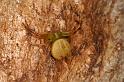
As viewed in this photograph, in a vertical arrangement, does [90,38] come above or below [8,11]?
below

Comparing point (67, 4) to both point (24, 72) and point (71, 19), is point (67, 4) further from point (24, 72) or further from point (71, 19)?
point (24, 72)

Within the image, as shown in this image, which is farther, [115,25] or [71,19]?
[71,19]

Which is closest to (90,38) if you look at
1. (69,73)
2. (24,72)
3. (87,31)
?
(87,31)

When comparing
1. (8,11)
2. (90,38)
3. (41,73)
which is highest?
(8,11)
